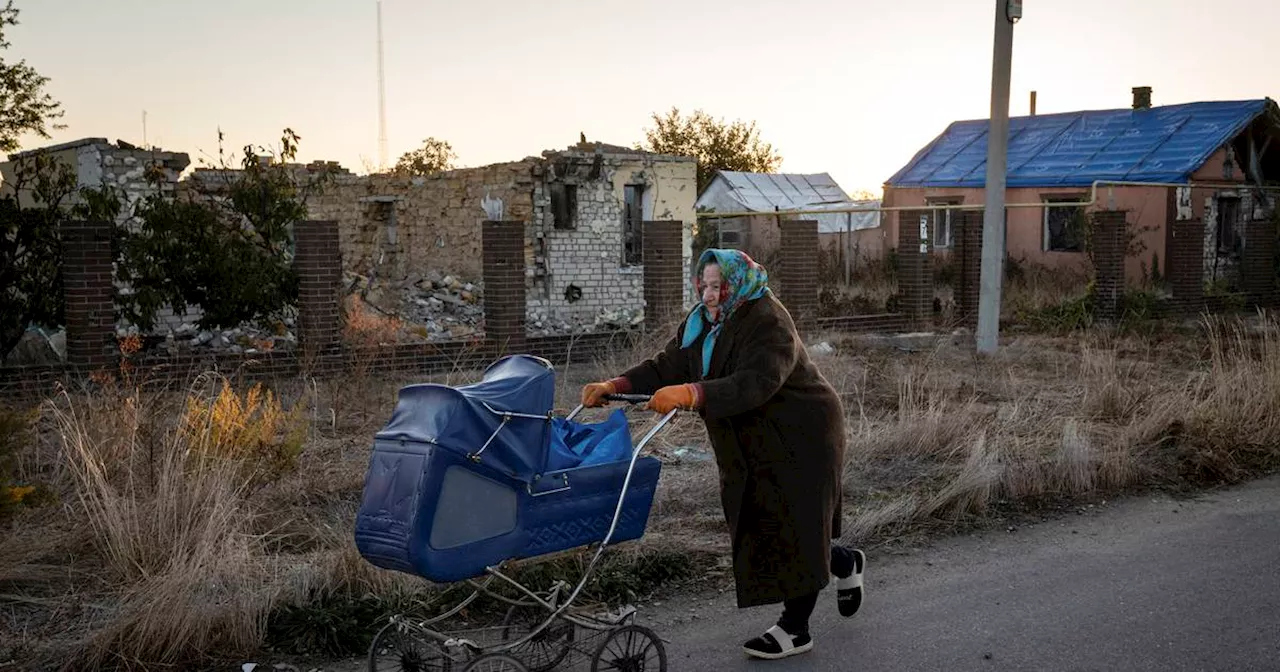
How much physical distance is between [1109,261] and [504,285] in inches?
456

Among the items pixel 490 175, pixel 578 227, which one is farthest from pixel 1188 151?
pixel 490 175

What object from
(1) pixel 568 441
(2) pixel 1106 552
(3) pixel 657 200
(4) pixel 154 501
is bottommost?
(2) pixel 1106 552

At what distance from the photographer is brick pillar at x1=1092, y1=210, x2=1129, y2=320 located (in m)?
21.1

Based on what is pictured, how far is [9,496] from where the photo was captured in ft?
17.8

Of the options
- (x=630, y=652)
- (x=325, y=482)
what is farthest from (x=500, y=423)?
(x=325, y=482)

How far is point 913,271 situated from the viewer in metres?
20.5

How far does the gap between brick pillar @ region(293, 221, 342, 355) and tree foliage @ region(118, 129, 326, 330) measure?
29 centimetres

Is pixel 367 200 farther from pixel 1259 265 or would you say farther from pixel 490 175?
pixel 1259 265

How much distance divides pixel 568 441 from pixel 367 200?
25.8 meters

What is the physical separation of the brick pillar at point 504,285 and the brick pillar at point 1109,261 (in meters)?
11.1

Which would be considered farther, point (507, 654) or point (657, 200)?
point (657, 200)

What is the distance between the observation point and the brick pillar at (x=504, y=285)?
614 inches

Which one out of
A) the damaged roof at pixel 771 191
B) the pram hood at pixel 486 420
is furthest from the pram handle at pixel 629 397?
the damaged roof at pixel 771 191

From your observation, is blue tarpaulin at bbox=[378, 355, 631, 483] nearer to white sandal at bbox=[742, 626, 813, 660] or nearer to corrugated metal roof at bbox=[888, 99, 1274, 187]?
white sandal at bbox=[742, 626, 813, 660]
